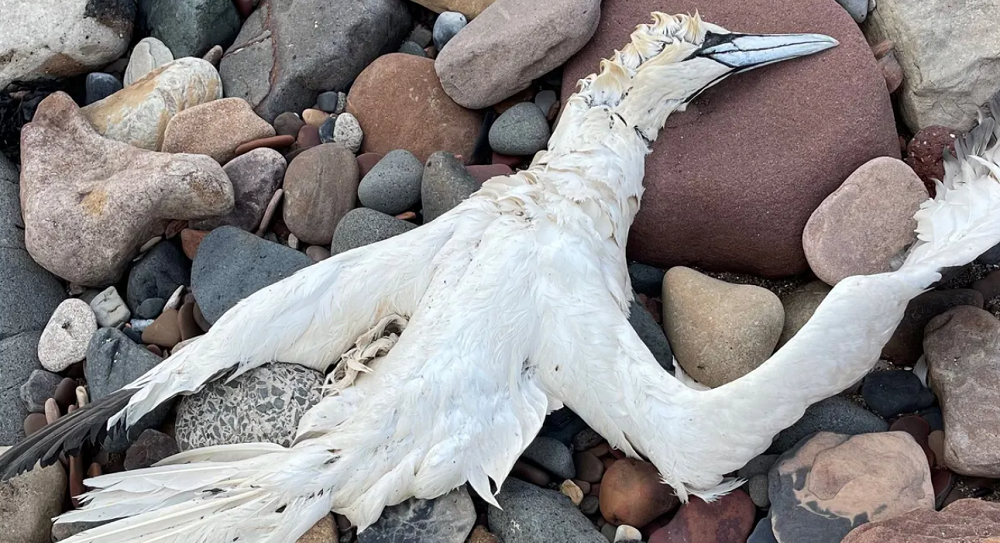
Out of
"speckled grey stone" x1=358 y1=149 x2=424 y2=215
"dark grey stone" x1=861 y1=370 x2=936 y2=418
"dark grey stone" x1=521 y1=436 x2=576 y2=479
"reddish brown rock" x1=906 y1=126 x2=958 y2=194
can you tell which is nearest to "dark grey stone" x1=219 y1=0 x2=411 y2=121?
"speckled grey stone" x1=358 y1=149 x2=424 y2=215

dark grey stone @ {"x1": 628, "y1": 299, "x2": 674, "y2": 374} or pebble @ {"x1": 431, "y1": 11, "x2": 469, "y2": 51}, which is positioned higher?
pebble @ {"x1": 431, "y1": 11, "x2": 469, "y2": 51}

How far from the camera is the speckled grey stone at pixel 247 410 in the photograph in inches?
96.0

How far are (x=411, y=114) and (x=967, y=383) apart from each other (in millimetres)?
2342

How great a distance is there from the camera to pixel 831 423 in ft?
8.38

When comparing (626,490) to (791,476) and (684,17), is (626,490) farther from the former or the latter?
(684,17)

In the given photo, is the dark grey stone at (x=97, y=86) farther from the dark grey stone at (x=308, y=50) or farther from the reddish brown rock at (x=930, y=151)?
the reddish brown rock at (x=930, y=151)

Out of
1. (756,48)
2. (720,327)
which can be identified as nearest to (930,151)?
(756,48)

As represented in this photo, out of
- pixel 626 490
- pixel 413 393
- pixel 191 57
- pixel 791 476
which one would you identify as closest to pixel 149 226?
pixel 191 57

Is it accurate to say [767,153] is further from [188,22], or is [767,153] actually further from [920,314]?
[188,22]

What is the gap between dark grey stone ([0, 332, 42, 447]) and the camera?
2.89m

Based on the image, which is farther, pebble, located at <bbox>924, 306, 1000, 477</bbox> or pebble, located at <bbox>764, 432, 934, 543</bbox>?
pebble, located at <bbox>924, 306, 1000, 477</bbox>

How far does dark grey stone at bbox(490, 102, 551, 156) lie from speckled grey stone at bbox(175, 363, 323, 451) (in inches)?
53.2

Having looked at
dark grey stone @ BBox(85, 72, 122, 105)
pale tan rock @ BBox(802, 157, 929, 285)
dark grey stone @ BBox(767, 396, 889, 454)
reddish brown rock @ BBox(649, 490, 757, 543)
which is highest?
dark grey stone @ BBox(85, 72, 122, 105)

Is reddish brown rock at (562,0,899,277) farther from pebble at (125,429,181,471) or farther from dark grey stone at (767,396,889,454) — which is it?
pebble at (125,429,181,471)
